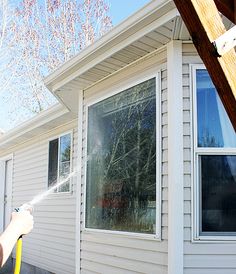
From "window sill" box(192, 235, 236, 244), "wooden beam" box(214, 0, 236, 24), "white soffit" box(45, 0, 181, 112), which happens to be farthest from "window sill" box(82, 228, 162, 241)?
"wooden beam" box(214, 0, 236, 24)

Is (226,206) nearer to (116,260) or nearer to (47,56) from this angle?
(116,260)

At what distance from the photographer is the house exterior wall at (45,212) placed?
8.18m

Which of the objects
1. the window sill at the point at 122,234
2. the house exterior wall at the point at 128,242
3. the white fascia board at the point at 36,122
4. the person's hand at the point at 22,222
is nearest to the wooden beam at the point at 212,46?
the person's hand at the point at 22,222

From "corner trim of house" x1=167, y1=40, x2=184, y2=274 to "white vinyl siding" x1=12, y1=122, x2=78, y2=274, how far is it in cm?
385

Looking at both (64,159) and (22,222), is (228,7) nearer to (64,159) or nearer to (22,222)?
(22,222)

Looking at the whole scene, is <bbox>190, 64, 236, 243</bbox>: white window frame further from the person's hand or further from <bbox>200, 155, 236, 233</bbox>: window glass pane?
the person's hand

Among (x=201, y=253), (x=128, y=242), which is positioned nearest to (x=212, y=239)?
(x=201, y=253)

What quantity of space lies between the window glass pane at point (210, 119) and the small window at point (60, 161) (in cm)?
421

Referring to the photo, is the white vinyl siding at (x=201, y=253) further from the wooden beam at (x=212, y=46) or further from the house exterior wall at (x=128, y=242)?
the wooden beam at (x=212, y=46)

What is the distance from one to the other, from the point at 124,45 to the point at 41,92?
18.3 meters

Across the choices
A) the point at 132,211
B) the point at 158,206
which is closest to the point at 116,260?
the point at 132,211

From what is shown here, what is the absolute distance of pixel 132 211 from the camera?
16.1 ft

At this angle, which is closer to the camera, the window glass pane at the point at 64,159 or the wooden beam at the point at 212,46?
the wooden beam at the point at 212,46

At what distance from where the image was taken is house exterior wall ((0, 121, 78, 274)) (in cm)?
818
